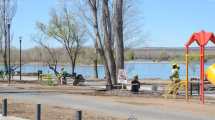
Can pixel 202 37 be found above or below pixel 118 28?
below

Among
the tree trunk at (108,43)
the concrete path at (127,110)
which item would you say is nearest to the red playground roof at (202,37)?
the concrete path at (127,110)

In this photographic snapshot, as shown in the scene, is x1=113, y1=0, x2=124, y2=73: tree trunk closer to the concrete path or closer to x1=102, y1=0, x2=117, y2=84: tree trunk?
x1=102, y1=0, x2=117, y2=84: tree trunk

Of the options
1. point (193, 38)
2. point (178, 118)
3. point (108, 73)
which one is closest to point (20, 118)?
point (178, 118)

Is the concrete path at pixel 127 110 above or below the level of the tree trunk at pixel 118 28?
below

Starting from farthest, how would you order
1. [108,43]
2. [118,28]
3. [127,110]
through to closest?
1. [108,43]
2. [118,28]
3. [127,110]

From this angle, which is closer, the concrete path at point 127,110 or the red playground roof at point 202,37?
the concrete path at point 127,110

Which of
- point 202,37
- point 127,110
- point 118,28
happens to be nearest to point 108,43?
point 118,28

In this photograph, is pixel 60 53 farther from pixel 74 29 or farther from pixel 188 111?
pixel 188 111

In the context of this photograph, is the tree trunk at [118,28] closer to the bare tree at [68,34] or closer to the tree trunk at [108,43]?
the tree trunk at [108,43]

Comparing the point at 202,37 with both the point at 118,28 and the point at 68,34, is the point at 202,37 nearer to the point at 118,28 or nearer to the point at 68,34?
the point at 118,28

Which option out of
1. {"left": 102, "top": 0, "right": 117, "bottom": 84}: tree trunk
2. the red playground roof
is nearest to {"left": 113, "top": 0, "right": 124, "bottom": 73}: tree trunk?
{"left": 102, "top": 0, "right": 117, "bottom": 84}: tree trunk

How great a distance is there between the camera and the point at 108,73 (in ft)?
102

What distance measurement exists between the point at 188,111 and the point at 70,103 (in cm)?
533

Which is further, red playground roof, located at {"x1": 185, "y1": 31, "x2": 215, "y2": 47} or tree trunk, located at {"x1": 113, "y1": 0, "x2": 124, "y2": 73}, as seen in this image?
tree trunk, located at {"x1": 113, "y1": 0, "x2": 124, "y2": 73}
